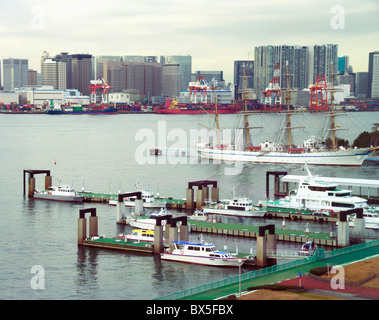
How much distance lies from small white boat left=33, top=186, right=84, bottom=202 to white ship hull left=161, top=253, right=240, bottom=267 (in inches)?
588

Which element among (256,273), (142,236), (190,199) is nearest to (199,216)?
(190,199)

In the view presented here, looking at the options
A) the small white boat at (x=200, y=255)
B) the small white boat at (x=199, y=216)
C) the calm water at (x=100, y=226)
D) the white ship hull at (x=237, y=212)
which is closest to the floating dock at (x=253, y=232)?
the calm water at (x=100, y=226)

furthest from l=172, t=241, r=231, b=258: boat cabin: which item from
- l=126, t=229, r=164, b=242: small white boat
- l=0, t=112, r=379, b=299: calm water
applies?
l=126, t=229, r=164, b=242: small white boat

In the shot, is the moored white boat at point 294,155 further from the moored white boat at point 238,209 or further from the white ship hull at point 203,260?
the white ship hull at point 203,260

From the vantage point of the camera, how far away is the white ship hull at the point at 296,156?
61.7 meters

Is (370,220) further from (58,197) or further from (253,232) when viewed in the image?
(58,197)

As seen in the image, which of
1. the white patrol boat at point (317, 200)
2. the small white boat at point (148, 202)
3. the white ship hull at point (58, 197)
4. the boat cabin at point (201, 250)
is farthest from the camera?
the white ship hull at point (58, 197)

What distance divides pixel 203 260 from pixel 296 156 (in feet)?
136

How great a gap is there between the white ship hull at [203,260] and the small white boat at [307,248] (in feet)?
8.75

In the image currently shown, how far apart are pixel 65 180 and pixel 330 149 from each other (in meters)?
29.1

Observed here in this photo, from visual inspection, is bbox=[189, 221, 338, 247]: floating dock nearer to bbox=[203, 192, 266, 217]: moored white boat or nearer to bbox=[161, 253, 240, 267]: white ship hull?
bbox=[203, 192, 266, 217]: moored white boat

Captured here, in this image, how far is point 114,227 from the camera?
3238cm
